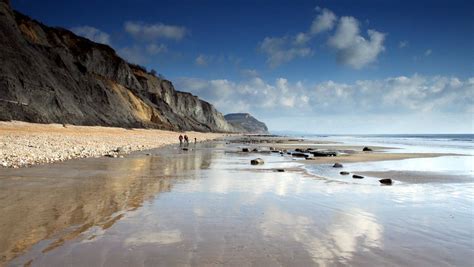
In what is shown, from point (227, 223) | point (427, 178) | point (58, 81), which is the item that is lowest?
point (227, 223)

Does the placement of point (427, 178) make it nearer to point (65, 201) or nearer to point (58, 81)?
point (65, 201)

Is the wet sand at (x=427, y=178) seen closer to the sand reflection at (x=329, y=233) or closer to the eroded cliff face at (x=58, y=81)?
the sand reflection at (x=329, y=233)

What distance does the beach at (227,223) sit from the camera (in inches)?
215

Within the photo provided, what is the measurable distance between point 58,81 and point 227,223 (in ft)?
212

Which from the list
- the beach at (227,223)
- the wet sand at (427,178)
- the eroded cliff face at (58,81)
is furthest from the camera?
the eroded cliff face at (58,81)

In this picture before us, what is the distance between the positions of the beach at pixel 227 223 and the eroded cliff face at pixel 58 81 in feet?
129

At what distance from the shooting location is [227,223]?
7.40 m

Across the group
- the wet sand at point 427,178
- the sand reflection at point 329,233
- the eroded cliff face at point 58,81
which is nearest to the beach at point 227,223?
the sand reflection at point 329,233

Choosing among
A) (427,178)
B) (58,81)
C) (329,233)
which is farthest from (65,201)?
(58,81)

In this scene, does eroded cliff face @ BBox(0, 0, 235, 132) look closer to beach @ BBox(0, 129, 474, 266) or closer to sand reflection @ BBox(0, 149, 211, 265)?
sand reflection @ BBox(0, 149, 211, 265)

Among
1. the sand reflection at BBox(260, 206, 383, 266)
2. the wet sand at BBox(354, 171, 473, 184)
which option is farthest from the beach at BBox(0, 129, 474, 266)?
the wet sand at BBox(354, 171, 473, 184)

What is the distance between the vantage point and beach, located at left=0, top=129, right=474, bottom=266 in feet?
17.9

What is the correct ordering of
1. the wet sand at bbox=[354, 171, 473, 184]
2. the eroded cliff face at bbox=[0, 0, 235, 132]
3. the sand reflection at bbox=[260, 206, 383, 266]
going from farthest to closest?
the eroded cliff face at bbox=[0, 0, 235, 132], the wet sand at bbox=[354, 171, 473, 184], the sand reflection at bbox=[260, 206, 383, 266]

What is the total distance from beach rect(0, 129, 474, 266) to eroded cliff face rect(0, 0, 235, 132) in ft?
129
